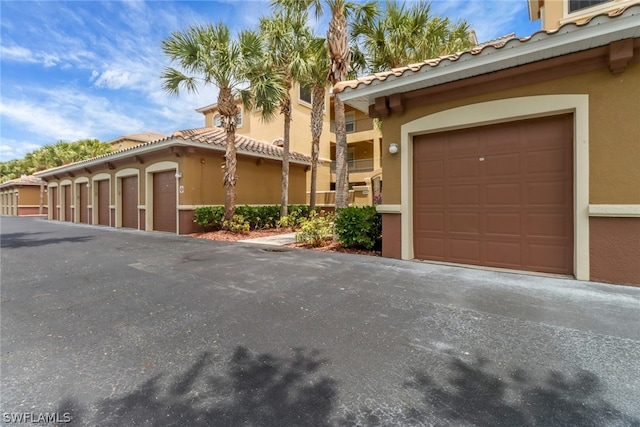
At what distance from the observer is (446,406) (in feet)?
6.60

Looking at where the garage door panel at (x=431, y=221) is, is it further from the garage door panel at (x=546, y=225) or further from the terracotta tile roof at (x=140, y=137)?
the terracotta tile roof at (x=140, y=137)

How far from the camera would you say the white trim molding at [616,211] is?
4715 millimetres

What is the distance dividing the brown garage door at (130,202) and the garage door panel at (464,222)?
52.6 feet

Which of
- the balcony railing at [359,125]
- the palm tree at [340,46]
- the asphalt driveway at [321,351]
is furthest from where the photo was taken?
the balcony railing at [359,125]

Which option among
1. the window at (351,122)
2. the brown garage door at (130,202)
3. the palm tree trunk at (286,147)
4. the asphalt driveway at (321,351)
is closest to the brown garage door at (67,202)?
the brown garage door at (130,202)

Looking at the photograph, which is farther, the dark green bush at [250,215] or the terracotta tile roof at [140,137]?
the terracotta tile roof at [140,137]

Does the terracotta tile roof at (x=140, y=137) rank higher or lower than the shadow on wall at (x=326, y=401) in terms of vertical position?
higher

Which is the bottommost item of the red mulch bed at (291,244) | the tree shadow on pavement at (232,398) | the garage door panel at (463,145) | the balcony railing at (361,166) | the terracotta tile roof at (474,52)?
the tree shadow on pavement at (232,398)

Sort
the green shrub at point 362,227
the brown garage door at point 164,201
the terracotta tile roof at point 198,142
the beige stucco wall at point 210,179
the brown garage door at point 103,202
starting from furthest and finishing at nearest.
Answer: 1. the brown garage door at point 103,202
2. the brown garage door at point 164,201
3. the beige stucco wall at point 210,179
4. the terracotta tile roof at point 198,142
5. the green shrub at point 362,227

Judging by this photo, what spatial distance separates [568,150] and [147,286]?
796 cm

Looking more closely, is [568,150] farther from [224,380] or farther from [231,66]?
[231,66]

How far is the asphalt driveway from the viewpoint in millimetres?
1988

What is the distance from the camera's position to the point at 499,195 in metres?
5.93

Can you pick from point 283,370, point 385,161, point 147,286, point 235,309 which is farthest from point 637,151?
point 147,286
